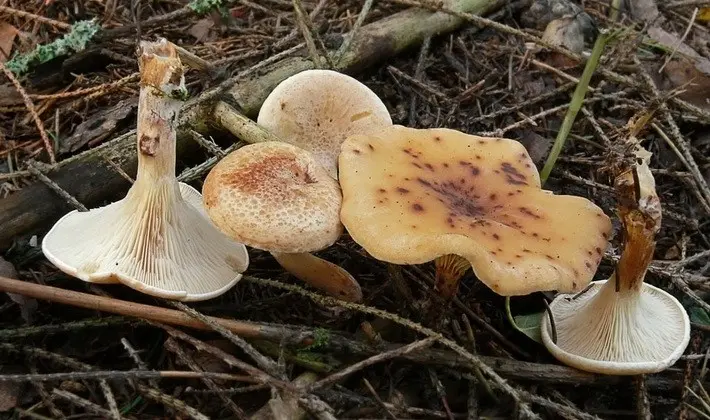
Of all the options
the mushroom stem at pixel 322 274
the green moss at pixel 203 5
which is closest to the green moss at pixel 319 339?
the mushroom stem at pixel 322 274

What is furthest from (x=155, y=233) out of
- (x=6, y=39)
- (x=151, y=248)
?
(x=6, y=39)

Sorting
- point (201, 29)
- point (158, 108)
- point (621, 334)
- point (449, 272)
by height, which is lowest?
point (621, 334)

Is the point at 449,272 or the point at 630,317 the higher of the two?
the point at 449,272

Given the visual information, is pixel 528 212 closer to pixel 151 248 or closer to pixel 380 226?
pixel 380 226

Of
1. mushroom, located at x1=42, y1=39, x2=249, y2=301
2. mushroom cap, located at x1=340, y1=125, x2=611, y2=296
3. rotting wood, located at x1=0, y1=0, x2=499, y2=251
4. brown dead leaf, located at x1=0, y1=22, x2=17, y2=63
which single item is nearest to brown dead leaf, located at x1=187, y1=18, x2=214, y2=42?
rotting wood, located at x1=0, y1=0, x2=499, y2=251

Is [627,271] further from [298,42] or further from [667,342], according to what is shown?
[298,42]

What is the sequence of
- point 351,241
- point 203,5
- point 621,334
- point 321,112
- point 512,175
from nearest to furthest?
point 621,334, point 512,175, point 321,112, point 351,241, point 203,5

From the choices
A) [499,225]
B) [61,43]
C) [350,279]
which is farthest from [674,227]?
[61,43]

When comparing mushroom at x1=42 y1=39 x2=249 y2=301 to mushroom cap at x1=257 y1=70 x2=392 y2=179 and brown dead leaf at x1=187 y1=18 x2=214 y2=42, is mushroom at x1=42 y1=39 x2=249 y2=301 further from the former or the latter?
brown dead leaf at x1=187 y1=18 x2=214 y2=42
